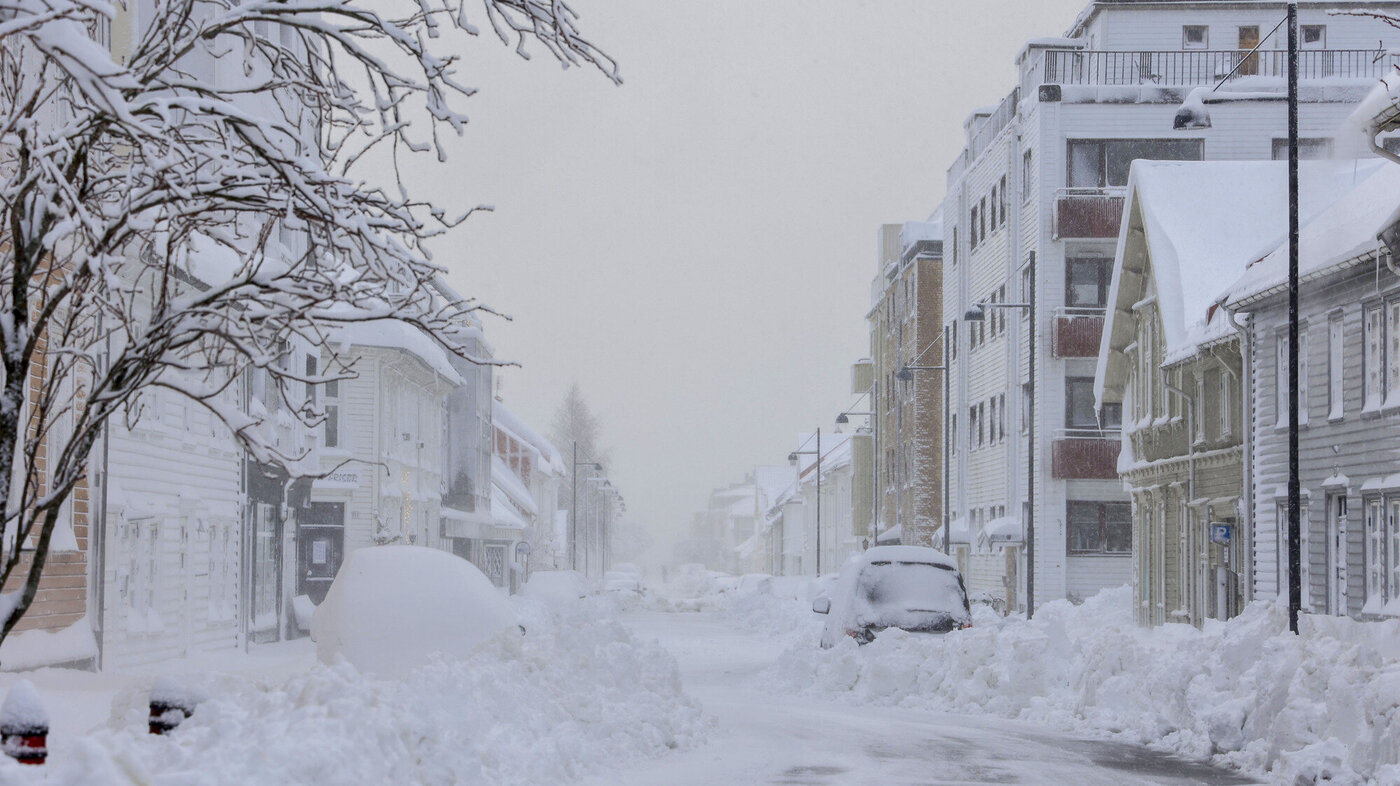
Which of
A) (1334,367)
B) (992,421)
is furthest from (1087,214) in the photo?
A: (1334,367)

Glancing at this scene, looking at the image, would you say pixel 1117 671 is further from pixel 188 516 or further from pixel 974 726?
pixel 188 516

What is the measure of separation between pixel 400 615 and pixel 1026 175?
34335 mm

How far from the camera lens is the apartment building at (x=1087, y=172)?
4469 centimetres

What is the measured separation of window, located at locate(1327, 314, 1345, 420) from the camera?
24625 mm

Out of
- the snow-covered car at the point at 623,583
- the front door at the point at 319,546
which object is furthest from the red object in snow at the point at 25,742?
the snow-covered car at the point at 623,583

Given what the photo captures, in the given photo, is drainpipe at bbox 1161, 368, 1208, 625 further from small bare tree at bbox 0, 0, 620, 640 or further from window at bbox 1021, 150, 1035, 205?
small bare tree at bbox 0, 0, 620, 640

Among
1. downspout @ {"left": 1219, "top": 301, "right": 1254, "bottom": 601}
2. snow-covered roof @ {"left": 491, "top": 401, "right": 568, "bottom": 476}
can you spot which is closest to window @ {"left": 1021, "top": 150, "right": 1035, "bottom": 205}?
downspout @ {"left": 1219, "top": 301, "right": 1254, "bottom": 601}

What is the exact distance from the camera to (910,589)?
23.5 metres

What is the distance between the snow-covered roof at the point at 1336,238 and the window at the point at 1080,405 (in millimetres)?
17012

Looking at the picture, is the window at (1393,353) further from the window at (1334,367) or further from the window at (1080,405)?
the window at (1080,405)

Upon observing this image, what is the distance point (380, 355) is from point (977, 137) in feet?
68.6

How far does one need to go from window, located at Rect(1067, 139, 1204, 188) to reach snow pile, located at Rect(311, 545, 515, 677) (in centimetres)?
3204

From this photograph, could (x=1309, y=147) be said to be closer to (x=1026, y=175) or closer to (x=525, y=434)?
(x=1026, y=175)

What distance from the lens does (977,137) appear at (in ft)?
179
